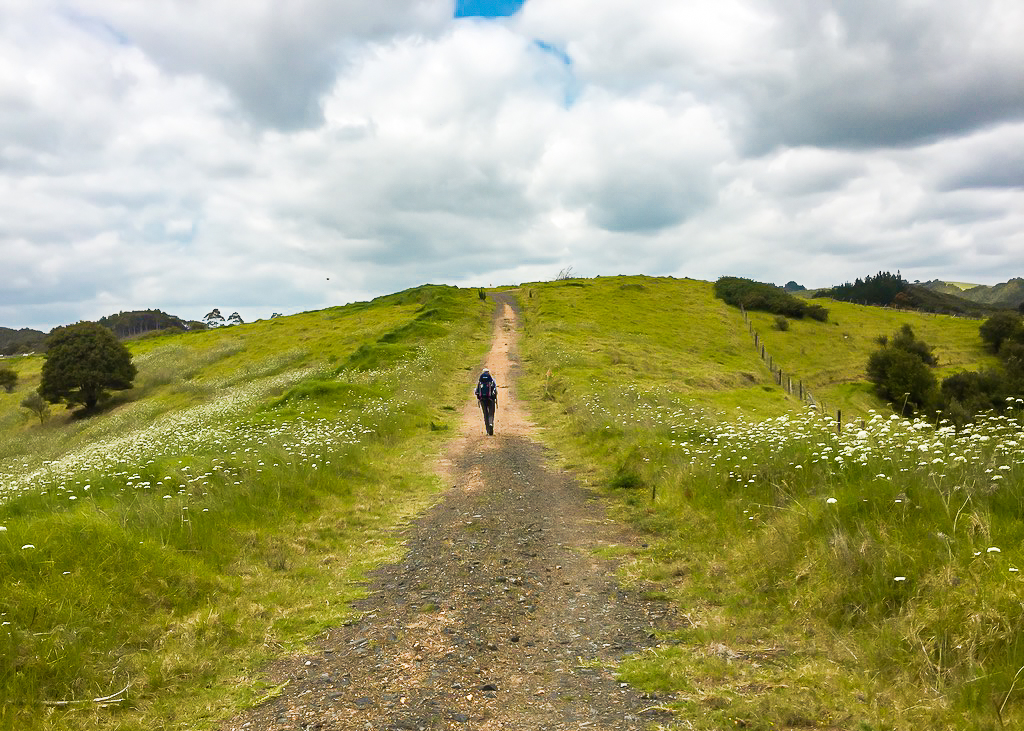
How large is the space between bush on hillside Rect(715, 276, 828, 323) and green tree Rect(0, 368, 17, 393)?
85.1m

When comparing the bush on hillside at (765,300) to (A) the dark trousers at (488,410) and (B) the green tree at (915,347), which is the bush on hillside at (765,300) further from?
(A) the dark trousers at (488,410)

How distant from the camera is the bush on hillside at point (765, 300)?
77.1m

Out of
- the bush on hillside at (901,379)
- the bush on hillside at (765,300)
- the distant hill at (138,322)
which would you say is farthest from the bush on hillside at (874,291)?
the distant hill at (138,322)

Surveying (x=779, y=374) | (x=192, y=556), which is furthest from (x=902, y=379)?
(x=192, y=556)

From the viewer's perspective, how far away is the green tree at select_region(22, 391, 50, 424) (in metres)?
54.2

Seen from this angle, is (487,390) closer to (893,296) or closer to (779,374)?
(779,374)

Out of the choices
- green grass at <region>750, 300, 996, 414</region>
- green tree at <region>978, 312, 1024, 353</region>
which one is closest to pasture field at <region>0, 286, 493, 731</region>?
green grass at <region>750, 300, 996, 414</region>

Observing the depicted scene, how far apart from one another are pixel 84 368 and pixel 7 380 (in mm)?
24952

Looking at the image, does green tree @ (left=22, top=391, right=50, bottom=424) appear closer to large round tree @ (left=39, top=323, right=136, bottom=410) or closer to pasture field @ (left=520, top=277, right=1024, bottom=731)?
large round tree @ (left=39, top=323, right=136, bottom=410)

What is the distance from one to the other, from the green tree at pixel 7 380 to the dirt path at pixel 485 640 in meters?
78.0

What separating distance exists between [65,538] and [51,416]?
60.6 m

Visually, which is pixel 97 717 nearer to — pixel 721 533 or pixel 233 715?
pixel 233 715

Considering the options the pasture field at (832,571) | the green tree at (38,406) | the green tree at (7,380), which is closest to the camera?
the pasture field at (832,571)

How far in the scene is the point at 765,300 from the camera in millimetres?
79688
